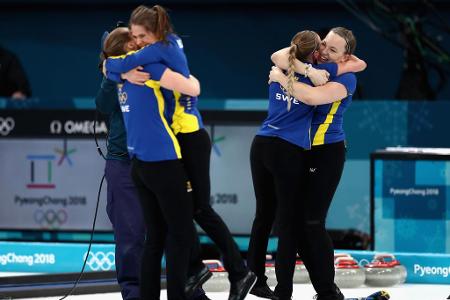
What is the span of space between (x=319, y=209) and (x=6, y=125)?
3.42 metres

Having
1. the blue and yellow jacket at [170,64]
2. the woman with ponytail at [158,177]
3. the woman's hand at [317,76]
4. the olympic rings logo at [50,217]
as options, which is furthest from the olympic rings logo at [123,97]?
the olympic rings logo at [50,217]

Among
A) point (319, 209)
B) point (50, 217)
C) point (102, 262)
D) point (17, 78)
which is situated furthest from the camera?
point (17, 78)

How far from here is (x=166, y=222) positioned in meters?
4.62

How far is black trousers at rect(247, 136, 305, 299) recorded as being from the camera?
16.3 feet

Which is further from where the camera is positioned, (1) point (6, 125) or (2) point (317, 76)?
(1) point (6, 125)

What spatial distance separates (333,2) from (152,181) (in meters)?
4.93

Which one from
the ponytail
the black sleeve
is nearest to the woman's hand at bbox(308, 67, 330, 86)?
the ponytail

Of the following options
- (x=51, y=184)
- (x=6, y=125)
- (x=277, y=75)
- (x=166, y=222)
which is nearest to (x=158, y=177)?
(x=166, y=222)

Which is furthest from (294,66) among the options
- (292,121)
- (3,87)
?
(3,87)

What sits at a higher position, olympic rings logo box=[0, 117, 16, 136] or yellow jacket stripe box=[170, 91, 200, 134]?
yellow jacket stripe box=[170, 91, 200, 134]

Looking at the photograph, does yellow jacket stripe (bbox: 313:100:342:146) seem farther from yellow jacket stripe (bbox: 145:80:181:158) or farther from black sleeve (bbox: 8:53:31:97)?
black sleeve (bbox: 8:53:31:97)

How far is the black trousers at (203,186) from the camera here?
4625 mm

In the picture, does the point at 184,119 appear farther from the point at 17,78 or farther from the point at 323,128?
the point at 17,78

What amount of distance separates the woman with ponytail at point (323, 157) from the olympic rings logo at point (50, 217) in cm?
297
